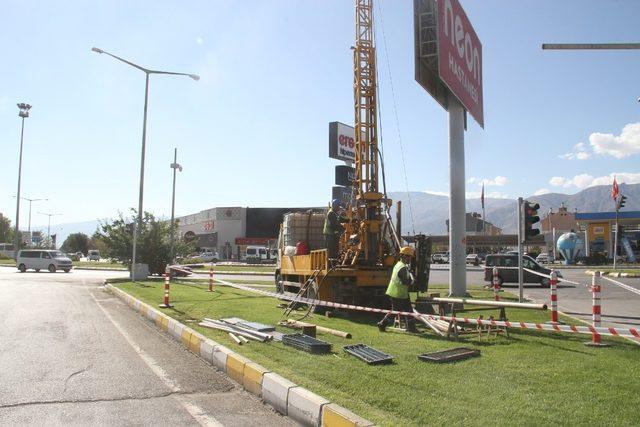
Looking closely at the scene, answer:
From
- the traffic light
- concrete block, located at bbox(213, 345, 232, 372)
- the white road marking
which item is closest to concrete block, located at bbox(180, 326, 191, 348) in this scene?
the white road marking

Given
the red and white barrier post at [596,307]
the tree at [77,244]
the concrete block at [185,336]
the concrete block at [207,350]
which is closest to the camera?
the concrete block at [207,350]

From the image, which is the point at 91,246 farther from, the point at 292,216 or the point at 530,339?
the point at 530,339

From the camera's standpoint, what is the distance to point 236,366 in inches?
281

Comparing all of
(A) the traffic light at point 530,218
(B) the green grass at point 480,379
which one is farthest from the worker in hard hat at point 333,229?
(B) the green grass at point 480,379

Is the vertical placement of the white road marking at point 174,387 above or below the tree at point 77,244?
below

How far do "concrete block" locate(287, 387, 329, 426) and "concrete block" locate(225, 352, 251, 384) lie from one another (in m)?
1.47

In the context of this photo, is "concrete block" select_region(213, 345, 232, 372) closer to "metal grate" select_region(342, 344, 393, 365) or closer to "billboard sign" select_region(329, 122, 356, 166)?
"metal grate" select_region(342, 344, 393, 365)

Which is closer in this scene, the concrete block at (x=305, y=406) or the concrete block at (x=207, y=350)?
the concrete block at (x=305, y=406)

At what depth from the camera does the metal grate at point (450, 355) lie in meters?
7.14

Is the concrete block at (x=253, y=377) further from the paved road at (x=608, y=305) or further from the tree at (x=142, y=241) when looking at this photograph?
the tree at (x=142, y=241)

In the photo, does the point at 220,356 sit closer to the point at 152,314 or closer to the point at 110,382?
the point at 110,382

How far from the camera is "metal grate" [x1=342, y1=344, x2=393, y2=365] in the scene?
7039 mm

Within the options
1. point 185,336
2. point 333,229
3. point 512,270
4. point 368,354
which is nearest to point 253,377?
point 368,354

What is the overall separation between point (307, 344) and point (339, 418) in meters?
3.13
